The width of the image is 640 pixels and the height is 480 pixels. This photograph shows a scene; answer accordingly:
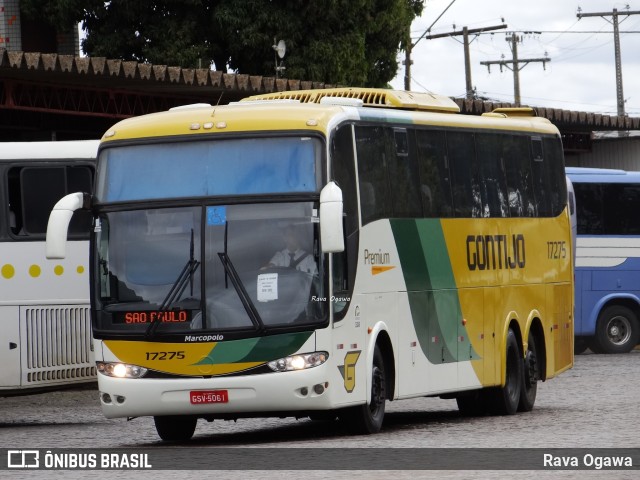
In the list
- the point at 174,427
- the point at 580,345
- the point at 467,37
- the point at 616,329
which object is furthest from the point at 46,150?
the point at 467,37

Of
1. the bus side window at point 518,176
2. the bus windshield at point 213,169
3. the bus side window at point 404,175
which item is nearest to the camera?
the bus windshield at point 213,169

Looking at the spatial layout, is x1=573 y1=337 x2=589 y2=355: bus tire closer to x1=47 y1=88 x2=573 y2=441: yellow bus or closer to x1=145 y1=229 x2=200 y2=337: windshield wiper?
x1=47 y1=88 x2=573 y2=441: yellow bus

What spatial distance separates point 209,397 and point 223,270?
1.09 meters

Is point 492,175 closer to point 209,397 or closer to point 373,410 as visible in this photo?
point 373,410

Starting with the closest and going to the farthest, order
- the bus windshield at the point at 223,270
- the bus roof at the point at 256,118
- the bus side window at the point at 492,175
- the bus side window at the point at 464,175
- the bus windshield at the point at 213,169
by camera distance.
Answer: the bus windshield at the point at 223,270 → the bus windshield at the point at 213,169 → the bus roof at the point at 256,118 → the bus side window at the point at 464,175 → the bus side window at the point at 492,175

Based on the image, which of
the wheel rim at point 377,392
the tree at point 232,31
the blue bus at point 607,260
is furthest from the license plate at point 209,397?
A: the tree at point 232,31

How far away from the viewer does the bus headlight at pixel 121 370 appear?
15.5 m

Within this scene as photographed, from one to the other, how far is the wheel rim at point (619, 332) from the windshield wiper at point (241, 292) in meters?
20.2

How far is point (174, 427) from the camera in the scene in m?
16.8

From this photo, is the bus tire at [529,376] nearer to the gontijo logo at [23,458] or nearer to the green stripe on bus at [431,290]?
the green stripe on bus at [431,290]

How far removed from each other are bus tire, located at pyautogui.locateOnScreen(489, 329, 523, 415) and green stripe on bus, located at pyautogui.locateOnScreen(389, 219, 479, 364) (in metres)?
1.20

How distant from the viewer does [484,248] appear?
19.6m

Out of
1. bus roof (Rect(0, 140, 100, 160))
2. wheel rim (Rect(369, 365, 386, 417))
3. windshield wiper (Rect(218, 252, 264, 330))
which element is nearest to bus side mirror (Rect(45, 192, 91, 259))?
windshield wiper (Rect(218, 252, 264, 330))

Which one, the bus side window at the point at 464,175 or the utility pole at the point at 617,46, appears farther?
the utility pole at the point at 617,46
